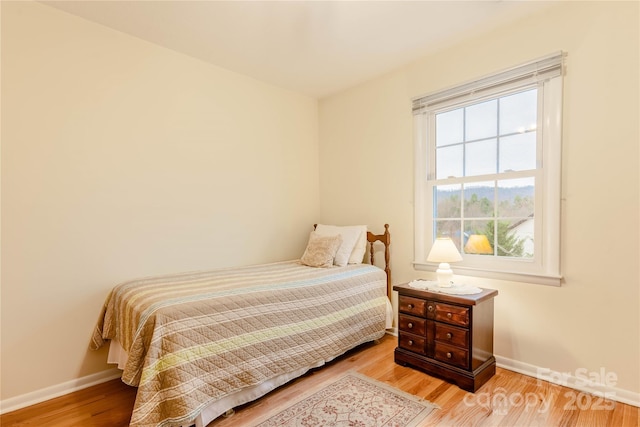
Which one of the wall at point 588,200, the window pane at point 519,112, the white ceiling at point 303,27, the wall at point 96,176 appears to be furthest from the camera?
the window pane at point 519,112

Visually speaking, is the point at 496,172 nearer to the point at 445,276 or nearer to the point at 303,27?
the point at 445,276

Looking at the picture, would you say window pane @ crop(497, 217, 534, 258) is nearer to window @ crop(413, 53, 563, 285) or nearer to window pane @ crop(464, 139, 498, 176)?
window @ crop(413, 53, 563, 285)

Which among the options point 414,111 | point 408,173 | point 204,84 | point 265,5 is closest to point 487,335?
point 408,173

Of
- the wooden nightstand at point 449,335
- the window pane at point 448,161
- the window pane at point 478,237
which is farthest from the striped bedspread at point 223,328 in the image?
the window pane at point 448,161

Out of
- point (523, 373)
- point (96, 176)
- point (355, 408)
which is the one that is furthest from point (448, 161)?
point (96, 176)

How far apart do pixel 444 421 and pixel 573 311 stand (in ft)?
3.79

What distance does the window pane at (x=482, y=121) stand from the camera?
2.51 metres

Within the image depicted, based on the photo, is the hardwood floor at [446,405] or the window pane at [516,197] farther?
the window pane at [516,197]

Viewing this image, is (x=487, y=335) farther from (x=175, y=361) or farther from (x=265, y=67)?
(x=265, y=67)

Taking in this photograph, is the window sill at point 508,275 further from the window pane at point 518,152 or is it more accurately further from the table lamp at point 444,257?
the window pane at point 518,152

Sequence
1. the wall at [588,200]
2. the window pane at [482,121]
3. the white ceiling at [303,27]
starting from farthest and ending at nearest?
1. the window pane at [482,121]
2. the white ceiling at [303,27]
3. the wall at [588,200]

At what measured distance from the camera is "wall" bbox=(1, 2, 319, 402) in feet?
6.61

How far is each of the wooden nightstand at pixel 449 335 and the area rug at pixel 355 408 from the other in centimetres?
35

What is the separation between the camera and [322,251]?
9.85 feet
